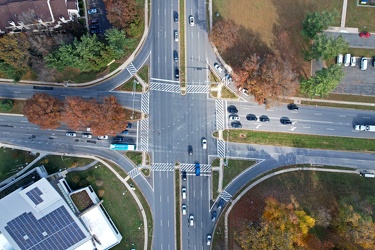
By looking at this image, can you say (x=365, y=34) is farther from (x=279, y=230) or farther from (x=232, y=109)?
(x=279, y=230)

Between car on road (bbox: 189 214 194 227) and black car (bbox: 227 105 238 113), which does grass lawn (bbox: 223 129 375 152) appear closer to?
black car (bbox: 227 105 238 113)

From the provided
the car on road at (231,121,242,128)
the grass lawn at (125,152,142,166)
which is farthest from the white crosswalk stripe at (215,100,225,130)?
the grass lawn at (125,152,142,166)

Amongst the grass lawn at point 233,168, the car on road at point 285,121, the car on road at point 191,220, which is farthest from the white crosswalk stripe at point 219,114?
the car on road at point 191,220

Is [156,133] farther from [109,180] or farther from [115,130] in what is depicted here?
[109,180]

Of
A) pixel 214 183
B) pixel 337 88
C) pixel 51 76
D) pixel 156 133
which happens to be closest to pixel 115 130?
pixel 156 133

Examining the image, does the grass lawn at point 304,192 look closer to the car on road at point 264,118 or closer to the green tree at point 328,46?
the car on road at point 264,118

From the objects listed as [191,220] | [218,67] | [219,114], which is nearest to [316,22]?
[218,67]
